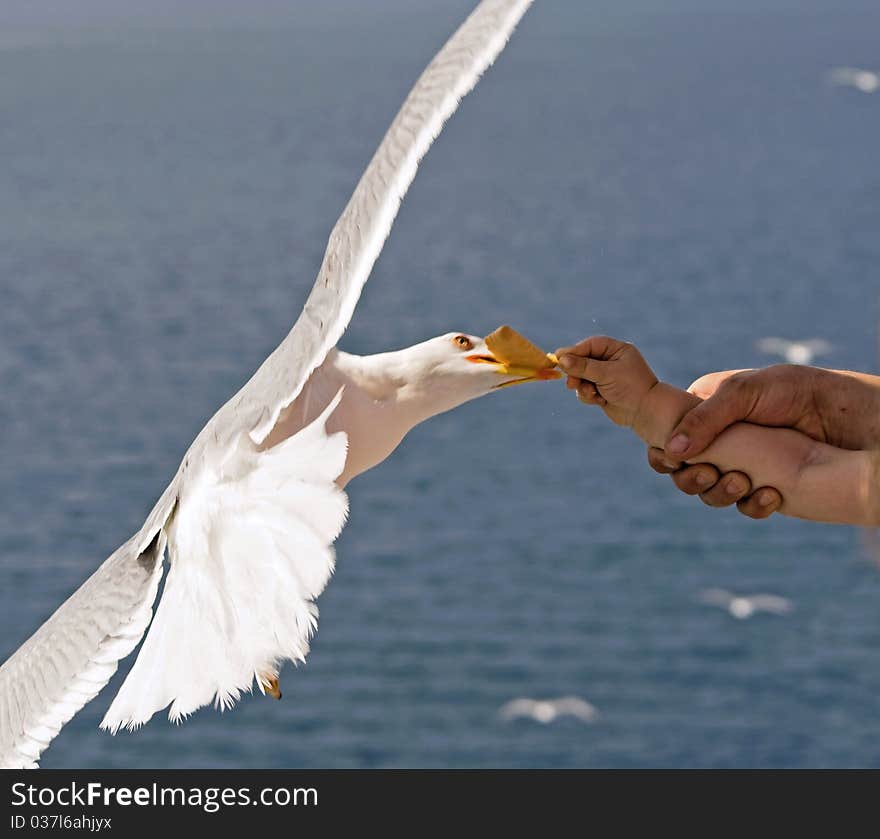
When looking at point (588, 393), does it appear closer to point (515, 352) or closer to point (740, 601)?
point (515, 352)

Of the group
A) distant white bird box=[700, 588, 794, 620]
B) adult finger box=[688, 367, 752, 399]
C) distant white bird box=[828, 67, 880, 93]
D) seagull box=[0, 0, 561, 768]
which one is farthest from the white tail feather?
distant white bird box=[700, 588, 794, 620]

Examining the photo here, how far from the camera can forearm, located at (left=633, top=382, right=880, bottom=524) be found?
6.32ft

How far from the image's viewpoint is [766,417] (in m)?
2.03

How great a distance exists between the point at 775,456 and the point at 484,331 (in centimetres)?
1570

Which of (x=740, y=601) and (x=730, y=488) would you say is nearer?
(x=730, y=488)

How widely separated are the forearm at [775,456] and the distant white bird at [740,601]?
1165 cm

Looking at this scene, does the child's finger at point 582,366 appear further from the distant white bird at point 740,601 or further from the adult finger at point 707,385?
the distant white bird at point 740,601

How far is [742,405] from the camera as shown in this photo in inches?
78.8

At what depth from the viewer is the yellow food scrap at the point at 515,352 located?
1.89 m

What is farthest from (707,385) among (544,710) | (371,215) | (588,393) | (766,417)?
(544,710)

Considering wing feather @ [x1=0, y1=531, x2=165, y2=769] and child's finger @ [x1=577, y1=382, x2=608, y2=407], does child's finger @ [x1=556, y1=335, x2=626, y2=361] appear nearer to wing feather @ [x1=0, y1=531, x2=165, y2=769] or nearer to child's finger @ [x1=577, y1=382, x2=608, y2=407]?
child's finger @ [x1=577, y1=382, x2=608, y2=407]

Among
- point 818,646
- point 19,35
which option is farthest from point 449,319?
point 19,35

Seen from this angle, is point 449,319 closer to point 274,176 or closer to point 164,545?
point 274,176
